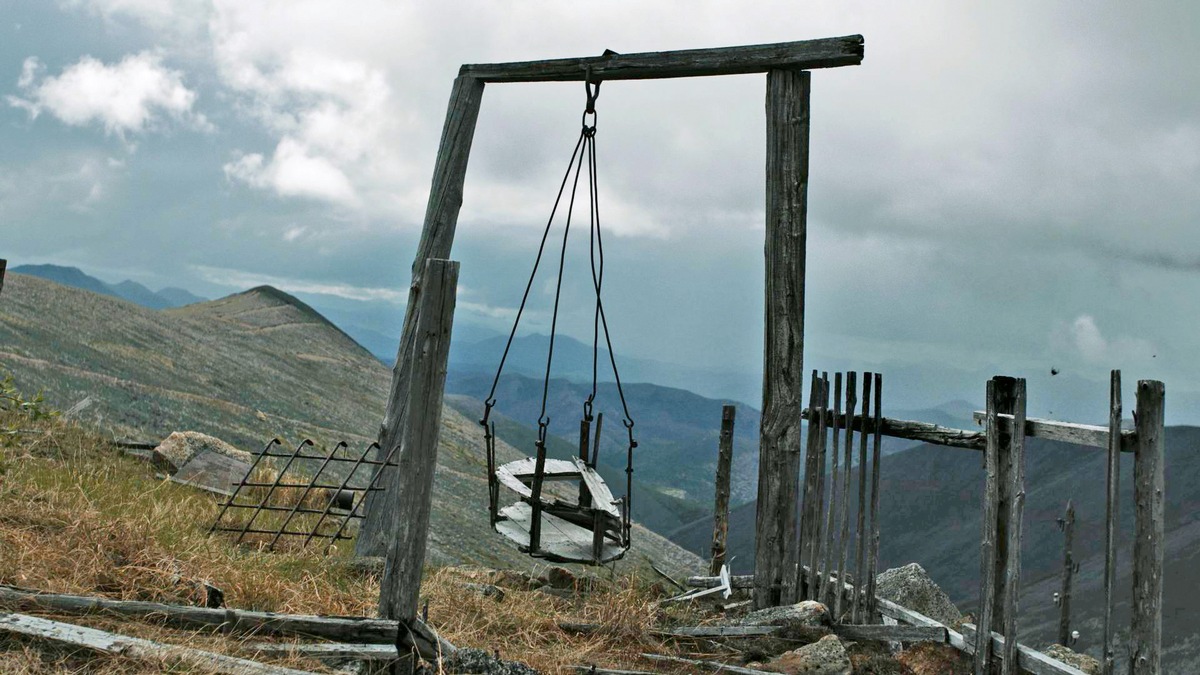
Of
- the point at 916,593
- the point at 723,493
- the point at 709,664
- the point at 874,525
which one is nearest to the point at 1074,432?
the point at 874,525

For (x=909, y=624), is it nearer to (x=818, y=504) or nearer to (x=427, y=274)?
(x=818, y=504)

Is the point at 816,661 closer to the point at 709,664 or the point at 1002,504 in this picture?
the point at 709,664

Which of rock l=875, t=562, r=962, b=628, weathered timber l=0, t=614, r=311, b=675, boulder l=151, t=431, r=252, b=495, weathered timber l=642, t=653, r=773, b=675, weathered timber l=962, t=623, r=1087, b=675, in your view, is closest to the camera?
weathered timber l=0, t=614, r=311, b=675

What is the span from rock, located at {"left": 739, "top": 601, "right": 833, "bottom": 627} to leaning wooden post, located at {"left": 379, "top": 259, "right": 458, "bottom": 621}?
2.98 m

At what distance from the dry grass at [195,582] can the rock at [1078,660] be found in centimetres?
279

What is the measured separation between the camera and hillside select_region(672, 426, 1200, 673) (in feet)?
174

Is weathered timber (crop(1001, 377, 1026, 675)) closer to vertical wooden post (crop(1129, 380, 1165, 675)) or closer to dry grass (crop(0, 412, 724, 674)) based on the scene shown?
vertical wooden post (crop(1129, 380, 1165, 675))

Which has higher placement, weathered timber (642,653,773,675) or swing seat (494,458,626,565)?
swing seat (494,458,626,565)

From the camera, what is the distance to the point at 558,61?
24.9 ft

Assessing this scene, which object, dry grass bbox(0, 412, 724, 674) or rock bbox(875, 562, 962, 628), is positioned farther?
rock bbox(875, 562, 962, 628)

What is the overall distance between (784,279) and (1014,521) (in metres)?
2.41

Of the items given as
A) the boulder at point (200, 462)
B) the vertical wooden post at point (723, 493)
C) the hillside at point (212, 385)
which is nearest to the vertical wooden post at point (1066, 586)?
the hillside at point (212, 385)

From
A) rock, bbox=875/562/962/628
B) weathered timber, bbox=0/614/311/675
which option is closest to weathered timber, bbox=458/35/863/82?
weathered timber, bbox=0/614/311/675

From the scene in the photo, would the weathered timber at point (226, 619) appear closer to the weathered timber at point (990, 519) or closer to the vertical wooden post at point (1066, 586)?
the weathered timber at point (990, 519)
